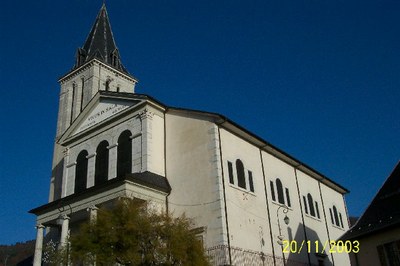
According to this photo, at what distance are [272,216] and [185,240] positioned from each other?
38.3 ft

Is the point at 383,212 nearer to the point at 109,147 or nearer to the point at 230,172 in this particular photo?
the point at 230,172

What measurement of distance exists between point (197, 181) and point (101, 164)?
760 centimetres

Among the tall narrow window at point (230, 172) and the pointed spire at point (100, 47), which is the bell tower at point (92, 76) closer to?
the pointed spire at point (100, 47)

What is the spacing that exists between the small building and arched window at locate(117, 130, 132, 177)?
13.5 metres

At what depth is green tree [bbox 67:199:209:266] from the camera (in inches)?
723

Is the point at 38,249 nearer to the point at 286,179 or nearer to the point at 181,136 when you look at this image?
the point at 181,136

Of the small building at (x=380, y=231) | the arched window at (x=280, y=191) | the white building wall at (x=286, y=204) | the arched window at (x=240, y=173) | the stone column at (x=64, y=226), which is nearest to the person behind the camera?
the small building at (x=380, y=231)

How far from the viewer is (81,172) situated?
102 ft

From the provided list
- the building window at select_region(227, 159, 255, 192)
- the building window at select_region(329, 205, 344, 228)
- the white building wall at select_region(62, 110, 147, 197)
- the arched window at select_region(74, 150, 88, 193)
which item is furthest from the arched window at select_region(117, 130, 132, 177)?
the building window at select_region(329, 205, 344, 228)

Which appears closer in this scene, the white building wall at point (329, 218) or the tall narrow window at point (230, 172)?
the tall narrow window at point (230, 172)

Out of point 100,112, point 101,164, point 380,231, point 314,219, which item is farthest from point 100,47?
point 380,231

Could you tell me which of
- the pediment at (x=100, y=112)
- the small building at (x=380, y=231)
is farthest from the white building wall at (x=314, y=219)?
the pediment at (x=100, y=112)

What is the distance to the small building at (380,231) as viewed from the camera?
72.2 feet
